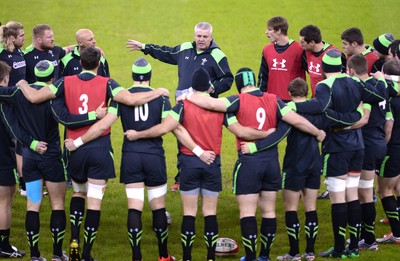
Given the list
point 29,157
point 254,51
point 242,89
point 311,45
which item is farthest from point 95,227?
point 254,51

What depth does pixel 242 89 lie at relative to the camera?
37.9ft

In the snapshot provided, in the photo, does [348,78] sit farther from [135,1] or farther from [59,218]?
[135,1]

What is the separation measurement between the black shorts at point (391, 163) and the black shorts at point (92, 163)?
3.97m

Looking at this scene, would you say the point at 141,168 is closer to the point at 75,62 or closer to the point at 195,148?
the point at 195,148

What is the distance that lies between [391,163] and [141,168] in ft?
12.2

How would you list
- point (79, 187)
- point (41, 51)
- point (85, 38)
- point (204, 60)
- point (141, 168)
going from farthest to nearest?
1. point (41, 51)
2. point (85, 38)
3. point (204, 60)
4. point (79, 187)
5. point (141, 168)

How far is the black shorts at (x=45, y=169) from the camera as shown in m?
11.7

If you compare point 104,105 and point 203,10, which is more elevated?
point 203,10

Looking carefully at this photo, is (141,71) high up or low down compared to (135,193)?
up

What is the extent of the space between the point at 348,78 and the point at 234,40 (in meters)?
14.2

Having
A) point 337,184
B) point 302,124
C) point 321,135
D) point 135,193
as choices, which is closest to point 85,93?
point 135,193

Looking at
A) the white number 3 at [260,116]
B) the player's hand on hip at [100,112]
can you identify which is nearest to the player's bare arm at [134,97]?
the player's hand on hip at [100,112]

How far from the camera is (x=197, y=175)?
11.4 metres

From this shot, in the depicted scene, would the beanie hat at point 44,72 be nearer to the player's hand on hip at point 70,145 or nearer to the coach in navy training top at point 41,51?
the player's hand on hip at point 70,145
